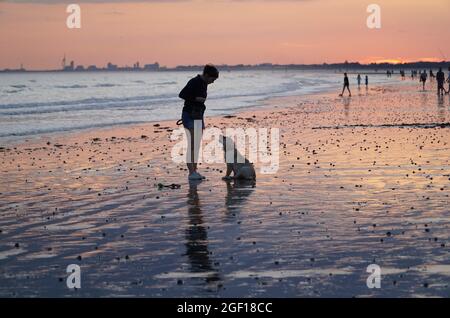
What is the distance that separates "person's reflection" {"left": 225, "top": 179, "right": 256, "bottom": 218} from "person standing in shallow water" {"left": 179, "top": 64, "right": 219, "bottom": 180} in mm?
856

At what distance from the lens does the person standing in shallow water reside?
14.3 m

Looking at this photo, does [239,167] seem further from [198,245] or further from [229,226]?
[198,245]

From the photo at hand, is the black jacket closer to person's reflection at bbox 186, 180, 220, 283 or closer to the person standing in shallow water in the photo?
the person standing in shallow water

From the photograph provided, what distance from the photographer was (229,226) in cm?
991

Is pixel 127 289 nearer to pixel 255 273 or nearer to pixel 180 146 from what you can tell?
pixel 255 273

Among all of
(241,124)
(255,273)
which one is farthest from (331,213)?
(241,124)

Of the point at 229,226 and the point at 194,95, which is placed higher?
the point at 194,95

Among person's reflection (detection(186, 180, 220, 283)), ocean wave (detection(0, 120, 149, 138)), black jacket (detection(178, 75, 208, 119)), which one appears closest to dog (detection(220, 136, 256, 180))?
black jacket (detection(178, 75, 208, 119))

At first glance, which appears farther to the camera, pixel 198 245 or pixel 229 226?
pixel 229 226

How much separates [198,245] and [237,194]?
3.97 metres

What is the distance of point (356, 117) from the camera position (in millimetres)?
32969

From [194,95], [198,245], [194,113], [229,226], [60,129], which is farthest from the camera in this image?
[60,129]

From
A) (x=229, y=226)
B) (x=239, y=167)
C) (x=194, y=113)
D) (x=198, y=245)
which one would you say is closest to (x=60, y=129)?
(x=194, y=113)
